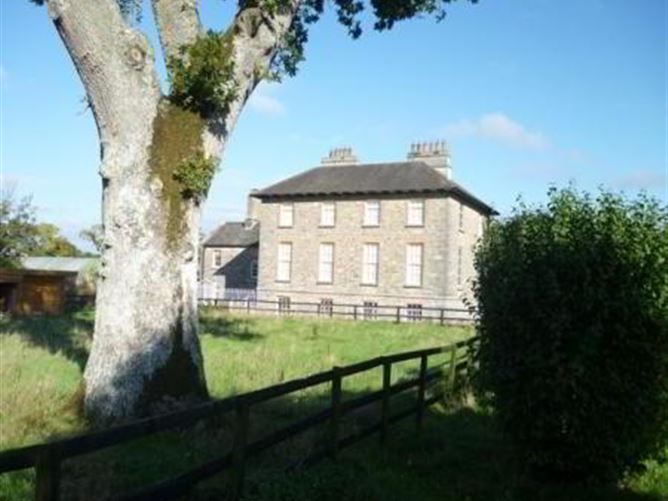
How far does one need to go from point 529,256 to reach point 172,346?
14.5 ft

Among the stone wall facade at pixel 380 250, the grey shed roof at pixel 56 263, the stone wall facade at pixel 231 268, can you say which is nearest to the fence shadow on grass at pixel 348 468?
the stone wall facade at pixel 380 250

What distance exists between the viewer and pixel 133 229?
9.05 metres

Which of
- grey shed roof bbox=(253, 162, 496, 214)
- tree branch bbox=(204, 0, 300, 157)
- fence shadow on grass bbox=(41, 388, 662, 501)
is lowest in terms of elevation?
fence shadow on grass bbox=(41, 388, 662, 501)

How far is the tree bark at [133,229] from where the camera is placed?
9000mm

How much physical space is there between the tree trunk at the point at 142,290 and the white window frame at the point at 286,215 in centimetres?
3986

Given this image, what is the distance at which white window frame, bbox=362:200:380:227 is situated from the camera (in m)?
46.2

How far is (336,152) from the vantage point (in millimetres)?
51219

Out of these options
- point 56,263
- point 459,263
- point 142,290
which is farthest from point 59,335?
point 56,263

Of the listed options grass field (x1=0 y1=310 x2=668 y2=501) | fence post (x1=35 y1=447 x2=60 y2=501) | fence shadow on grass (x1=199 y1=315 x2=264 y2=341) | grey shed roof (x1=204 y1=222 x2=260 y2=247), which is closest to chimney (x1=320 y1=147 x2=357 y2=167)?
grey shed roof (x1=204 y1=222 x2=260 y2=247)

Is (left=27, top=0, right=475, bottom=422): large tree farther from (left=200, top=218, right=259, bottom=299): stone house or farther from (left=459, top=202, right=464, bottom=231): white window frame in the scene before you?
(left=200, top=218, right=259, bottom=299): stone house

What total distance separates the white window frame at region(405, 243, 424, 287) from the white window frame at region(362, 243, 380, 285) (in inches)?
79.4

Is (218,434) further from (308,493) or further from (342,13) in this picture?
(342,13)

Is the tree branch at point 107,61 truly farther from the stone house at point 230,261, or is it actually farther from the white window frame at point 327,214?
the stone house at point 230,261

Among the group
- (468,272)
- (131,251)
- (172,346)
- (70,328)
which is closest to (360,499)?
(172,346)
